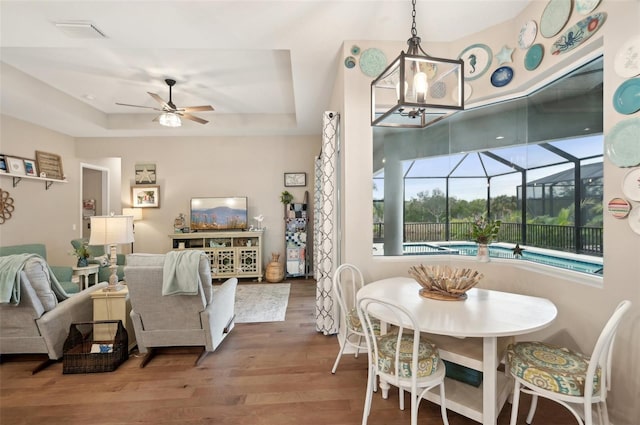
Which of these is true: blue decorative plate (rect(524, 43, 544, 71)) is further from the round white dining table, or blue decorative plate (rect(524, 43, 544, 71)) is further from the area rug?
the area rug

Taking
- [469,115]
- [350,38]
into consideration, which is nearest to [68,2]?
[350,38]

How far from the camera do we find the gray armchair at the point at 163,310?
224 centimetres

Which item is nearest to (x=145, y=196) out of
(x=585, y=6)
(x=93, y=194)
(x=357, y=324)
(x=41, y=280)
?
(x=93, y=194)

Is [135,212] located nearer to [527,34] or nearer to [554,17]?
[527,34]

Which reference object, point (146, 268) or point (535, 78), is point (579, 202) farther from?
point (146, 268)

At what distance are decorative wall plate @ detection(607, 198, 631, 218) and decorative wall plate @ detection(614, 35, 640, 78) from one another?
71cm

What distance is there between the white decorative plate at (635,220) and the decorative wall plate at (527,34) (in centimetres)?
150

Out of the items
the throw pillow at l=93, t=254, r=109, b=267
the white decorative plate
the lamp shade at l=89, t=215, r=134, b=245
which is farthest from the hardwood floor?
the throw pillow at l=93, t=254, r=109, b=267

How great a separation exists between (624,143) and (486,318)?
1.30 m

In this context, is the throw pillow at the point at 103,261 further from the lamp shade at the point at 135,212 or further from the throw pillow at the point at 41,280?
the throw pillow at the point at 41,280

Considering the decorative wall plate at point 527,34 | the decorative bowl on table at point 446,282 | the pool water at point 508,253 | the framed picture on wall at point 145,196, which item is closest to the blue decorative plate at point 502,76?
the decorative wall plate at point 527,34

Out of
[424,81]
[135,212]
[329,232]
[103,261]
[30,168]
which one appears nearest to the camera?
[424,81]

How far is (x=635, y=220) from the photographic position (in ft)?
5.14

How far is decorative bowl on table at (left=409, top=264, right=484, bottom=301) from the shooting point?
6.07ft
